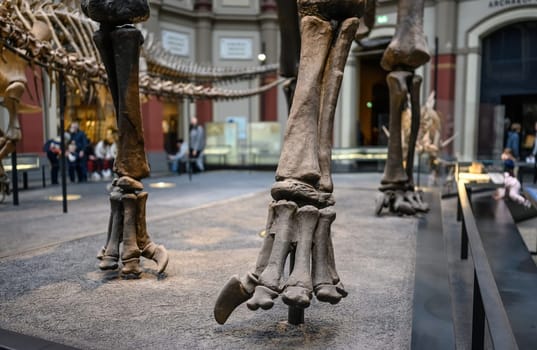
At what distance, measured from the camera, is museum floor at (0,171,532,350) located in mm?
1777

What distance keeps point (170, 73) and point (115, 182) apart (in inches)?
251

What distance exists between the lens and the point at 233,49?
1525 cm

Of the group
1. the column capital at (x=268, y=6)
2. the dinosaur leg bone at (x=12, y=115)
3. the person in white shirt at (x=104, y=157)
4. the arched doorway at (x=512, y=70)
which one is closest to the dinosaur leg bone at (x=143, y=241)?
the dinosaur leg bone at (x=12, y=115)

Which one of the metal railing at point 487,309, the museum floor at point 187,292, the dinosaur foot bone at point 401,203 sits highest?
the metal railing at point 487,309

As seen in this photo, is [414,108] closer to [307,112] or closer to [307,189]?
[307,112]

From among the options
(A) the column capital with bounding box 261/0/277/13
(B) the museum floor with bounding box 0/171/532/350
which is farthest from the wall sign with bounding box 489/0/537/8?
(B) the museum floor with bounding box 0/171/532/350

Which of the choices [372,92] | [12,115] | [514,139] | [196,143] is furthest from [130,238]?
[372,92]

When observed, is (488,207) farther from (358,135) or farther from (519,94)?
(358,135)

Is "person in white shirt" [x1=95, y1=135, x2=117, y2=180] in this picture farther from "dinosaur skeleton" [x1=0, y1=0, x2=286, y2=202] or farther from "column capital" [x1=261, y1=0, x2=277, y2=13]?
"column capital" [x1=261, y1=0, x2=277, y2=13]

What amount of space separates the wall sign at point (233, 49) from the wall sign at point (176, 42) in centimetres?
116

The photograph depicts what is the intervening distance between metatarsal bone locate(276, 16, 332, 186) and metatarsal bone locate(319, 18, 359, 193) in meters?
0.05

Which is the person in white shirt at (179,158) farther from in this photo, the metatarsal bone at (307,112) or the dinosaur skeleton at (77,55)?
the metatarsal bone at (307,112)

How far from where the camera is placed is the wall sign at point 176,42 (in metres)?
13.8

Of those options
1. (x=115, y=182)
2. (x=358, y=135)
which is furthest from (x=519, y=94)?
(x=115, y=182)
